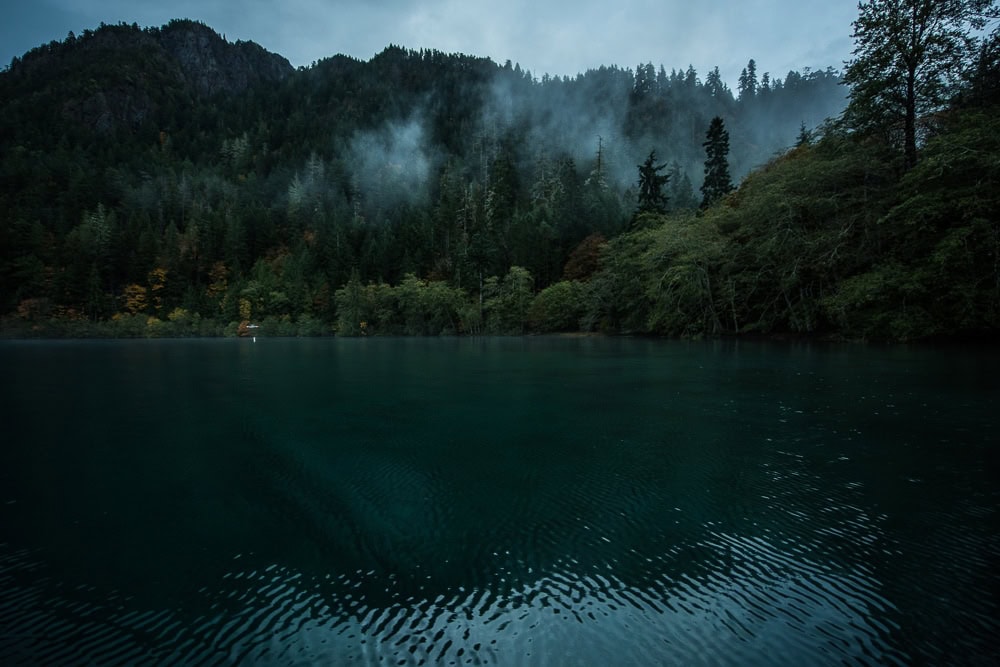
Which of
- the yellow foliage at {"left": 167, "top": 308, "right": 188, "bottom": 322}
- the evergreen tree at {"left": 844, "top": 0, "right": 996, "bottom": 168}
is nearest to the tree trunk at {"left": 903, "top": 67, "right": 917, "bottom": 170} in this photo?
the evergreen tree at {"left": 844, "top": 0, "right": 996, "bottom": 168}

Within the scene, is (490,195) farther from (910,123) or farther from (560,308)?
(910,123)

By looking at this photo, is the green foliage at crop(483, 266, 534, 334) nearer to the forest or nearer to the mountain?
the forest

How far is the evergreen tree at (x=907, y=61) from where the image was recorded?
2253 centimetres

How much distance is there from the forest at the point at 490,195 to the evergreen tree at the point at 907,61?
103mm

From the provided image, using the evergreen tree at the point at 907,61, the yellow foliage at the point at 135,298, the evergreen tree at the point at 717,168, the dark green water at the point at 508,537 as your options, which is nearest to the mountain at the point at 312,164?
the yellow foliage at the point at 135,298

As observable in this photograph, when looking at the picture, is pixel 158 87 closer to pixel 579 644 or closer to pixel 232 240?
pixel 232 240

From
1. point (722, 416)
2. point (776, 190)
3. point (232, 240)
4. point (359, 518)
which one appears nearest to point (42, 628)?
point (359, 518)

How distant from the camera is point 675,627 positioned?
2.66 m

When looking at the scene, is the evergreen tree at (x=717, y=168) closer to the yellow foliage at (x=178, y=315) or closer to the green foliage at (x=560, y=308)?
the green foliage at (x=560, y=308)

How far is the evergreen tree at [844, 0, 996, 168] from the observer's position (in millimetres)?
22531

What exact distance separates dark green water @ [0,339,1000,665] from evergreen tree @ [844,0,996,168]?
22.1 meters

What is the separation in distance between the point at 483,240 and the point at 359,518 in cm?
5736

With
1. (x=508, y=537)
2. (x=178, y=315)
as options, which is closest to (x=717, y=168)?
(x=508, y=537)

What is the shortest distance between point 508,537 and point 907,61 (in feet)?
102
